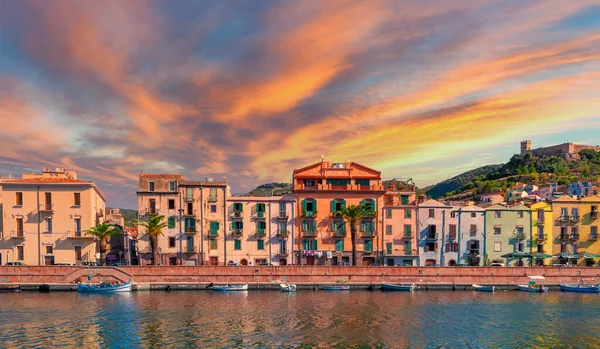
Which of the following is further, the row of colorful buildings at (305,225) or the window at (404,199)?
the window at (404,199)

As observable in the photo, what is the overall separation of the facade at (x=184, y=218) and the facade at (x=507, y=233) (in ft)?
154

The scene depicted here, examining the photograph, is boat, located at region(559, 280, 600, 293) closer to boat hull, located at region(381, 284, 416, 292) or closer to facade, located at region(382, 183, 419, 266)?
facade, located at region(382, 183, 419, 266)

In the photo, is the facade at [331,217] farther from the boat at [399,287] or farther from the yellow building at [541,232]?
the yellow building at [541,232]

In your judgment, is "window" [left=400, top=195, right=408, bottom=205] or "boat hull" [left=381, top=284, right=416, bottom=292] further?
"window" [left=400, top=195, right=408, bottom=205]

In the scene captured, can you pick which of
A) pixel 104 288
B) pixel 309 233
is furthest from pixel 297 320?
pixel 104 288

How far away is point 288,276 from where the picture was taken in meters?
75.3

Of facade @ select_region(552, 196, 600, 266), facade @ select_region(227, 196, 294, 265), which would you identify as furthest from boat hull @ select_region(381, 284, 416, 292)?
facade @ select_region(552, 196, 600, 266)

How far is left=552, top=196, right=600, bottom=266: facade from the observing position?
86.5 m

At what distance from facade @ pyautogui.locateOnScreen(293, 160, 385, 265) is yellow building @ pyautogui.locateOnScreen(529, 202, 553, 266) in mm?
27701

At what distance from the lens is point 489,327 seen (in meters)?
50.6

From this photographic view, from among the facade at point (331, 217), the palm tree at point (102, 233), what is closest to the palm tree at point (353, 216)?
the facade at point (331, 217)

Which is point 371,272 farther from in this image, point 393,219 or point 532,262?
point 532,262

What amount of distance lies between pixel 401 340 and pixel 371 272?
1247 inches

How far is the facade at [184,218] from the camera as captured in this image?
79.8 metres
